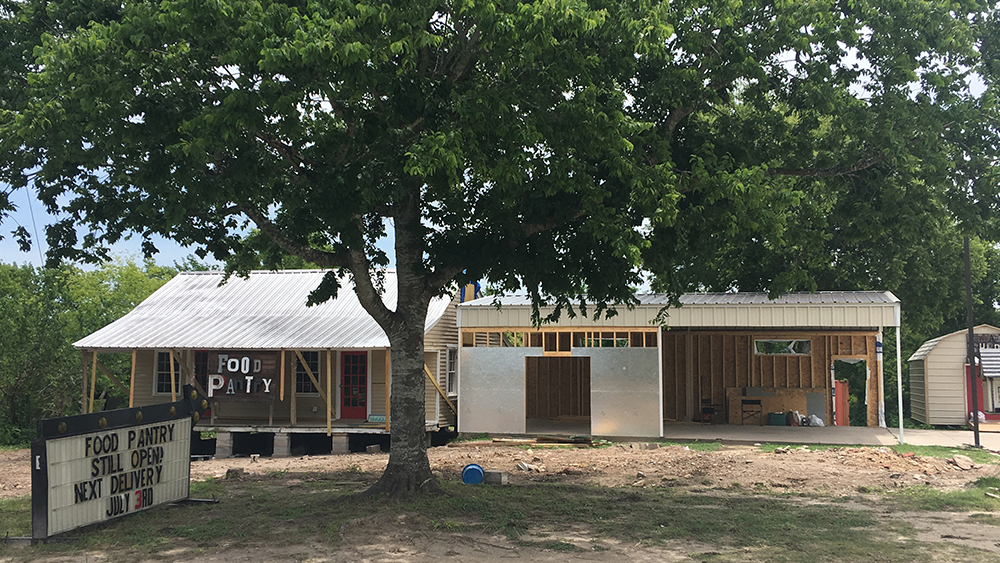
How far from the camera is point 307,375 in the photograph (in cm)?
2233

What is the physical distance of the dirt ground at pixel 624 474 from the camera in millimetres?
8289

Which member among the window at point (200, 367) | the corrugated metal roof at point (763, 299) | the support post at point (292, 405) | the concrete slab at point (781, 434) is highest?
the corrugated metal roof at point (763, 299)

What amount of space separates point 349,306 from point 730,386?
40.2 ft

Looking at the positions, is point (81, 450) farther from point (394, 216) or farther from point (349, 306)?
point (349, 306)

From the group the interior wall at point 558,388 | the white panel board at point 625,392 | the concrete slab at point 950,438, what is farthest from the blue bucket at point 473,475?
the interior wall at point 558,388

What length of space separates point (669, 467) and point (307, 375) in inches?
439

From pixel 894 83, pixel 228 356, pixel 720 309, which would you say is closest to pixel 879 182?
pixel 894 83

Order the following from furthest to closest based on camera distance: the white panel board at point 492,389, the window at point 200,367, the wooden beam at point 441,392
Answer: the window at point 200,367 < the white panel board at point 492,389 < the wooden beam at point 441,392

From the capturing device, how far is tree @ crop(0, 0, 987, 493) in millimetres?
8281

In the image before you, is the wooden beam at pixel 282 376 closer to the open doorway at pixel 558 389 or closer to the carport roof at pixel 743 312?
the carport roof at pixel 743 312

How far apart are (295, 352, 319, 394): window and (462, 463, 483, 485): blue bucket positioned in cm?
993

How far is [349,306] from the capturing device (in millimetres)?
22625

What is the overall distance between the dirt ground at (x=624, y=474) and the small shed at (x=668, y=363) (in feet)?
6.07

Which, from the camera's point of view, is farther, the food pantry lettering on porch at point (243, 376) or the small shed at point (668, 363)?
the food pantry lettering on porch at point (243, 376)
